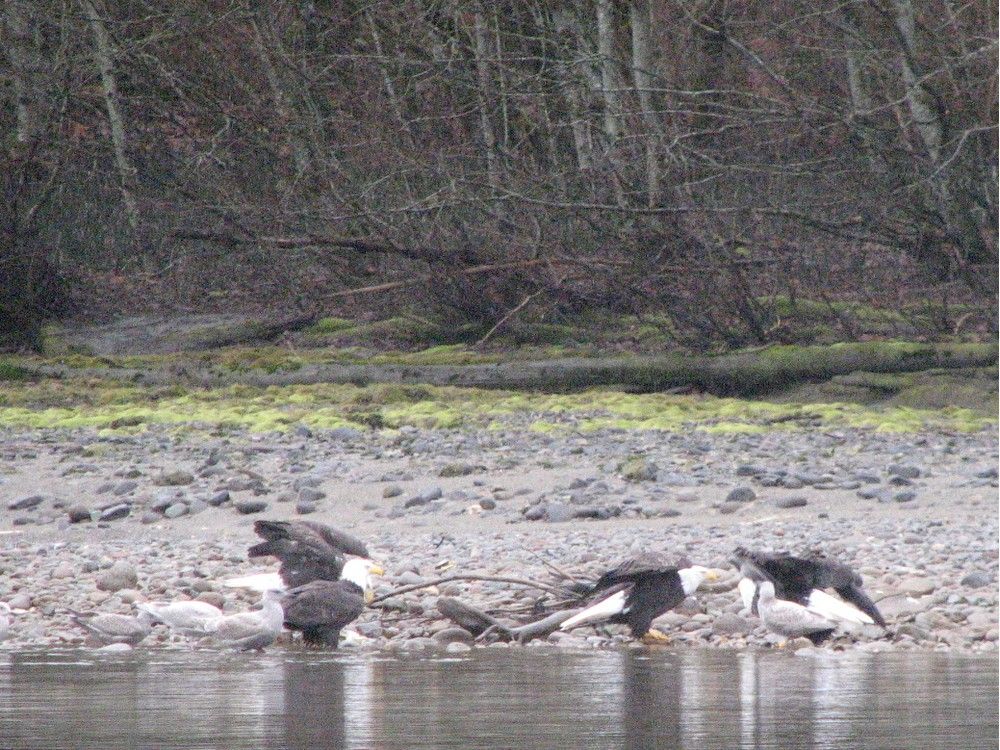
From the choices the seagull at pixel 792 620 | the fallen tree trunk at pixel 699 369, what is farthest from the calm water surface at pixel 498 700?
the fallen tree trunk at pixel 699 369

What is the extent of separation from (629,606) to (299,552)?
49.1 inches

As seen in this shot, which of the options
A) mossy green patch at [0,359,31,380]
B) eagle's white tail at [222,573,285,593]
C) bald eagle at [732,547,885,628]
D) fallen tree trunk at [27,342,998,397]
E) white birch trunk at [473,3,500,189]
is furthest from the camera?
white birch trunk at [473,3,500,189]

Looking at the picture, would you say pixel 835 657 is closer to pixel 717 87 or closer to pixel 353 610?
pixel 353 610

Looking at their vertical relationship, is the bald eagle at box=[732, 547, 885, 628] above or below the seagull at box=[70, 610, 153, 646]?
above

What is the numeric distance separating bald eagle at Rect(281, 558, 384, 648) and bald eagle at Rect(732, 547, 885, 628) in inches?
52.2

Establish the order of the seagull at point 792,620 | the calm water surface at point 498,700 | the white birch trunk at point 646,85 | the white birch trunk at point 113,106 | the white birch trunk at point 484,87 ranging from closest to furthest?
the calm water surface at point 498,700
the seagull at point 792,620
the white birch trunk at point 646,85
the white birch trunk at point 484,87
the white birch trunk at point 113,106

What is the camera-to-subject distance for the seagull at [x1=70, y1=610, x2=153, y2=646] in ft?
18.4

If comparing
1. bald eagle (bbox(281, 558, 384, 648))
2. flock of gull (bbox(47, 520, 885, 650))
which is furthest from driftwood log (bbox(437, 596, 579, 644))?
bald eagle (bbox(281, 558, 384, 648))

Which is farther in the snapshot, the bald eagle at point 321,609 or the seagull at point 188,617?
the seagull at point 188,617

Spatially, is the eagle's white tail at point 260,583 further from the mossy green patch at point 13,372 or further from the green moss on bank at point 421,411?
the mossy green patch at point 13,372

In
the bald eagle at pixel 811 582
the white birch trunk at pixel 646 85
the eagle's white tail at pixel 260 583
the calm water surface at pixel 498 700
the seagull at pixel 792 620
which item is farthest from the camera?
the white birch trunk at pixel 646 85

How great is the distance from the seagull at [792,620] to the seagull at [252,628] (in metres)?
1.60

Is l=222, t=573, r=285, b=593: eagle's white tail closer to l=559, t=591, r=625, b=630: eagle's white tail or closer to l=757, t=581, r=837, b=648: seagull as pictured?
l=559, t=591, r=625, b=630: eagle's white tail

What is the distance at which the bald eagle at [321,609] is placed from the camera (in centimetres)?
554
